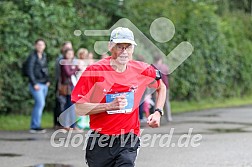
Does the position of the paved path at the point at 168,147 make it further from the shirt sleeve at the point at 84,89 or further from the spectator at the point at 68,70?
the shirt sleeve at the point at 84,89

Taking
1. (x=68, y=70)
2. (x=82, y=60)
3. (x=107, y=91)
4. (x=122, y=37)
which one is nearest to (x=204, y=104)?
(x=82, y=60)

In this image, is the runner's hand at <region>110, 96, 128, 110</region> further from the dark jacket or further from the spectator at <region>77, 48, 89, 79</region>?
the spectator at <region>77, 48, 89, 79</region>

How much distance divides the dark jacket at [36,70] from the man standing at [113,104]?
8.07 m

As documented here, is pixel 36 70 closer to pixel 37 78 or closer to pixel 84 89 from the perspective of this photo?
pixel 37 78

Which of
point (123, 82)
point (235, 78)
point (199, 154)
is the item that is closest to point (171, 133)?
point (199, 154)

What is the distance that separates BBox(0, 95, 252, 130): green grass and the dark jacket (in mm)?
1329

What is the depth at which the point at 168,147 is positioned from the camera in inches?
488

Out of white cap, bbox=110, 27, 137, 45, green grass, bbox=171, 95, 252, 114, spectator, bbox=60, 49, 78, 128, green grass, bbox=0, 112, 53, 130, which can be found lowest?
green grass, bbox=171, 95, 252, 114

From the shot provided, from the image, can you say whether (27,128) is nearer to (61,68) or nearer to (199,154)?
(61,68)

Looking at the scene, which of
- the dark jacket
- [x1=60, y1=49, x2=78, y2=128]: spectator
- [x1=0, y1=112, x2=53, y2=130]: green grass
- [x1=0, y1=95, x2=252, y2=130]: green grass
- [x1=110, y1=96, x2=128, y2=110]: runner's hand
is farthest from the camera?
[x1=0, y1=95, x2=252, y2=130]: green grass

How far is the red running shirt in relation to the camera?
6500mm

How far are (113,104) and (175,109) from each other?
15.9 m

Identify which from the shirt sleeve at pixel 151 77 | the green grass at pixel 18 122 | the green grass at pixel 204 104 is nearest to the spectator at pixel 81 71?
the green grass at pixel 18 122

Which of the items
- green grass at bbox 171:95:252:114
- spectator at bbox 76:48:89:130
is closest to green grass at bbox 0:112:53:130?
spectator at bbox 76:48:89:130
